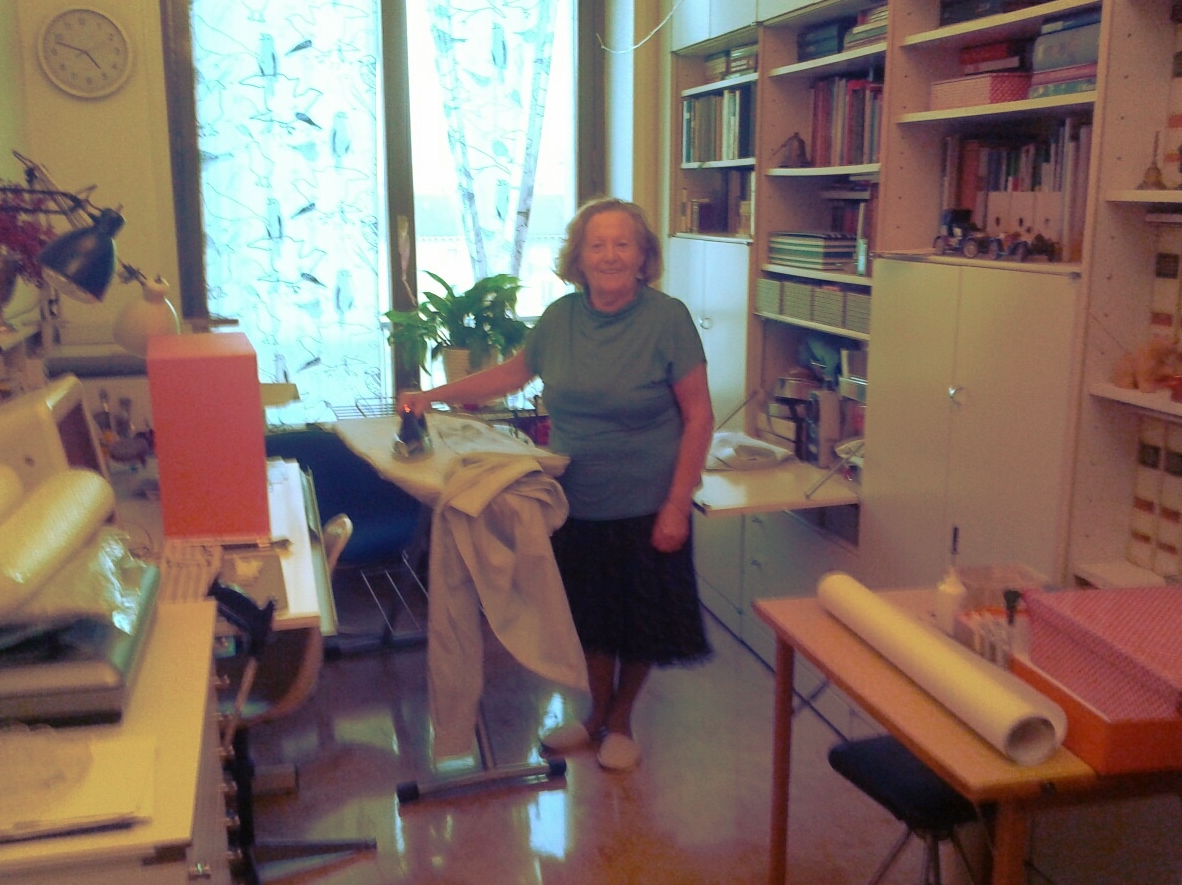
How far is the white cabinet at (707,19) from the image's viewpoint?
12.2ft

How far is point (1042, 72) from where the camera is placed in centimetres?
245

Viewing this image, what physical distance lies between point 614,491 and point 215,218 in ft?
7.35

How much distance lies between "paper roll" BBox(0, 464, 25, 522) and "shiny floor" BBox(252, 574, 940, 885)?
1.48 m

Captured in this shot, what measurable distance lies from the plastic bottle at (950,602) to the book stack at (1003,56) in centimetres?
128

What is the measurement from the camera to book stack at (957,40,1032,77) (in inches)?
103

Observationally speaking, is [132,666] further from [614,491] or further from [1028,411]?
[1028,411]

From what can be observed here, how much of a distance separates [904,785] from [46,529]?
4.77 feet

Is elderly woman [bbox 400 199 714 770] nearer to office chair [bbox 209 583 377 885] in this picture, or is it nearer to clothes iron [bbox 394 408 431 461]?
clothes iron [bbox 394 408 431 461]

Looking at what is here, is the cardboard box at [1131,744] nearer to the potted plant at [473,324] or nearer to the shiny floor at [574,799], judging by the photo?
the shiny floor at [574,799]

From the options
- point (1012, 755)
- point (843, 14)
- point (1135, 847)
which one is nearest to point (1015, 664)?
point (1012, 755)

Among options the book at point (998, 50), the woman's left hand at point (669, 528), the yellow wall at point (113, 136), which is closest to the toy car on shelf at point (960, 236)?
the book at point (998, 50)

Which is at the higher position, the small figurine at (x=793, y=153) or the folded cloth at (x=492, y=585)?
the small figurine at (x=793, y=153)

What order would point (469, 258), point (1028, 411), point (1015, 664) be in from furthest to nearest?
point (469, 258) < point (1028, 411) < point (1015, 664)

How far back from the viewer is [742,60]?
387 centimetres
